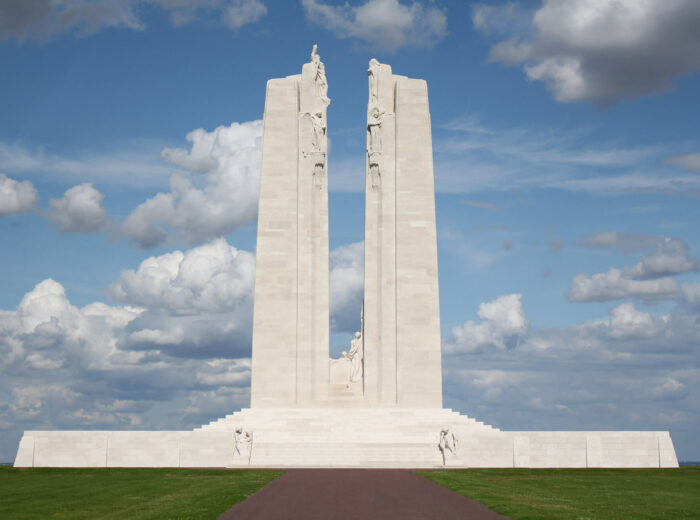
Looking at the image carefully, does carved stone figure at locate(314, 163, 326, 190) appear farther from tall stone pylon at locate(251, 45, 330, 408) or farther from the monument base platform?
the monument base platform

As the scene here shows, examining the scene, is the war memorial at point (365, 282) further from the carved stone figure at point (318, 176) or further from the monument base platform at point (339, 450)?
the monument base platform at point (339, 450)

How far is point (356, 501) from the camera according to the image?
1758 cm

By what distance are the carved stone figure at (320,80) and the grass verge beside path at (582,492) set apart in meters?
22.7

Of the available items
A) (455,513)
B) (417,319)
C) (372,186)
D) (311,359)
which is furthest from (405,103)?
(455,513)

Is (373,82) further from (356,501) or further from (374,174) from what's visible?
(356,501)

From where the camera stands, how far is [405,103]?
44781 millimetres

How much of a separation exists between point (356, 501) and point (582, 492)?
680 centimetres

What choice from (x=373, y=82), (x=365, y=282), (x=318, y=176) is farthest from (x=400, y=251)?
(x=373, y=82)

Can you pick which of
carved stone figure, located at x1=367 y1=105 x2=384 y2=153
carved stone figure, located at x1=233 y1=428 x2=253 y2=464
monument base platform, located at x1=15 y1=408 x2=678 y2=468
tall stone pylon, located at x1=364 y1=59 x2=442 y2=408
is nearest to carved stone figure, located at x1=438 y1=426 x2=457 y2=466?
monument base platform, located at x1=15 y1=408 x2=678 y2=468

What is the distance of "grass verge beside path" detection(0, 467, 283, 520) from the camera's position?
16.0 m

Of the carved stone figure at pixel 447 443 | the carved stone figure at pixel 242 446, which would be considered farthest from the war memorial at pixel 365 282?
the carved stone figure at pixel 447 443

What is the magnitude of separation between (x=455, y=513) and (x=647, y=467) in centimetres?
2145

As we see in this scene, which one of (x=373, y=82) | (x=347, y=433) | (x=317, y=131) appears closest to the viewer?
(x=347, y=433)

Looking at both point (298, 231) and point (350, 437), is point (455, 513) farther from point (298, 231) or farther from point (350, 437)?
point (298, 231)
